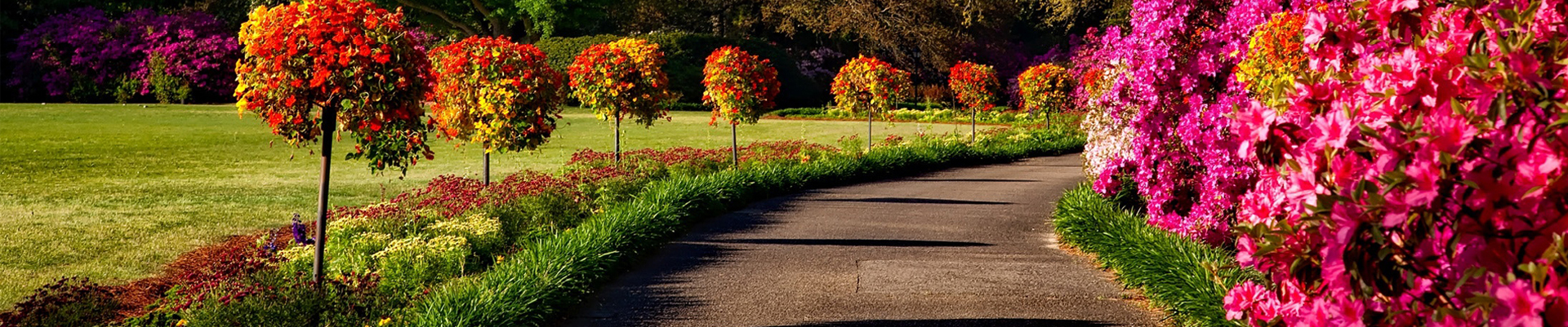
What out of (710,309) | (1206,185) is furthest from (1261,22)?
(710,309)

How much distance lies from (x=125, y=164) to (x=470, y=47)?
7771 millimetres

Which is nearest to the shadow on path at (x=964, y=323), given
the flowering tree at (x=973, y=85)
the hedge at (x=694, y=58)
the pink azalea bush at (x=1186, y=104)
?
the pink azalea bush at (x=1186, y=104)

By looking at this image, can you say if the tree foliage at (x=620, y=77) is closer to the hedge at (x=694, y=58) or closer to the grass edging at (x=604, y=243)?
the grass edging at (x=604, y=243)

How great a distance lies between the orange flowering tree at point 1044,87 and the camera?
84.6 ft

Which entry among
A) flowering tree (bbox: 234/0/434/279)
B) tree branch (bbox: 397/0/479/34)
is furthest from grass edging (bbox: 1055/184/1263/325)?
tree branch (bbox: 397/0/479/34)

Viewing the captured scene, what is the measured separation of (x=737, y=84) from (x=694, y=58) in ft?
68.9

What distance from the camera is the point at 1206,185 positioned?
8914 mm

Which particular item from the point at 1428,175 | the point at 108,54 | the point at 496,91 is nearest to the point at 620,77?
the point at 496,91

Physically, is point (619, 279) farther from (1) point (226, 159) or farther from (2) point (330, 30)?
(1) point (226, 159)

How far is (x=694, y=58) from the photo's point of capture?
3781 cm

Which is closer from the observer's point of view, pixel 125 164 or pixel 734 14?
pixel 125 164

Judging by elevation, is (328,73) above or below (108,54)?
below

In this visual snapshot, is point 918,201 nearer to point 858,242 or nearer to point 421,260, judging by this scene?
point 858,242

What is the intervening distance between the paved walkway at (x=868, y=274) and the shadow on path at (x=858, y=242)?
0.01 meters
